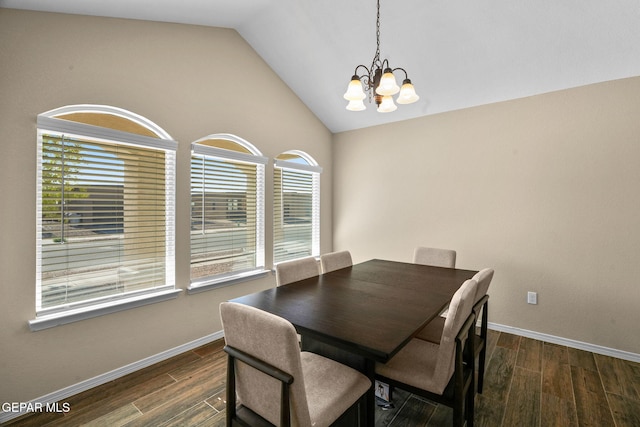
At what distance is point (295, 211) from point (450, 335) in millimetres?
2787

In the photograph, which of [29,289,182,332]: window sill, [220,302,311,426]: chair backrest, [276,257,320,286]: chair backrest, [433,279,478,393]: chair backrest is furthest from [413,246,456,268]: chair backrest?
[29,289,182,332]: window sill

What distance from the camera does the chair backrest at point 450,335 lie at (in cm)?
138

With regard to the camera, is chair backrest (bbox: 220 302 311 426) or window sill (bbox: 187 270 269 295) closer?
chair backrest (bbox: 220 302 311 426)

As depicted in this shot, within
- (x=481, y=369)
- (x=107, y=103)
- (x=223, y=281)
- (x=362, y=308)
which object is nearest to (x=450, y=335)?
(x=362, y=308)

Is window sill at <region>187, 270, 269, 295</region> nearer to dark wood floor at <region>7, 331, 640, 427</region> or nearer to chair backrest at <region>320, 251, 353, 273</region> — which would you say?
dark wood floor at <region>7, 331, 640, 427</region>

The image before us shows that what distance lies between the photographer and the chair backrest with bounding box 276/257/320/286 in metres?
2.20

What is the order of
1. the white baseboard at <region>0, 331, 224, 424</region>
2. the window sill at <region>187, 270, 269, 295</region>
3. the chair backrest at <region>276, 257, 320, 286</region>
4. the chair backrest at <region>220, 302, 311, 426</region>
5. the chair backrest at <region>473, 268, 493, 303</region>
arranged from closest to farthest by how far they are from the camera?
the chair backrest at <region>220, 302, 311, 426</region> → the chair backrest at <region>473, 268, 493, 303</region> → the white baseboard at <region>0, 331, 224, 424</region> → the chair backrest at <region>276, 257, 320, 286</region> → the window sill at <region>187, 270, 269, 295</region>

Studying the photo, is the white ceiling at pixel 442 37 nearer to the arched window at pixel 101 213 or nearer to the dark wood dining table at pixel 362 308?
the arched window at pixel 101 213

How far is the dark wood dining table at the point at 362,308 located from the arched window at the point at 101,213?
48.6 inches

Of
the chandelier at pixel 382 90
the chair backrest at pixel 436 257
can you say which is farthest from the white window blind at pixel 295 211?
the chandelier at pixel 382 90

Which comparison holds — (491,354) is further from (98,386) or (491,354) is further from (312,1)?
(312,1)

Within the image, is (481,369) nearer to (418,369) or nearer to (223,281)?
(418,369)

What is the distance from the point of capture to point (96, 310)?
213cm

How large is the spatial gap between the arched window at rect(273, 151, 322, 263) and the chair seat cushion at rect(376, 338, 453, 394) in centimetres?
220
